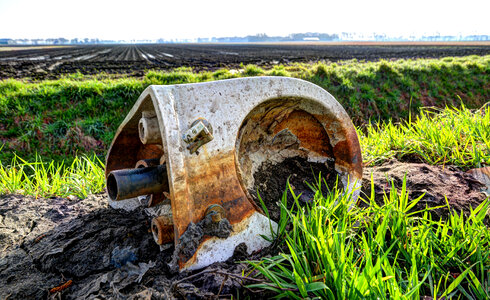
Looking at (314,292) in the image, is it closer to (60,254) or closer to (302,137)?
(302,137)

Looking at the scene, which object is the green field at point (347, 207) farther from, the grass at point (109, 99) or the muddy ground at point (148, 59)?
the muddy ground at point (148, 59)

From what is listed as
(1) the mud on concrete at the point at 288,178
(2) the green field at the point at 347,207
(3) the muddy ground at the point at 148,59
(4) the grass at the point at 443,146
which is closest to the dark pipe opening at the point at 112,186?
(1) the mud on concrete at the point at 288,178

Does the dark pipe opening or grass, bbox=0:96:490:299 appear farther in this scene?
the dark pipe opening

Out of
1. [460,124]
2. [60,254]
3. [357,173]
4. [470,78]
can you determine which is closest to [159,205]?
[60,254]

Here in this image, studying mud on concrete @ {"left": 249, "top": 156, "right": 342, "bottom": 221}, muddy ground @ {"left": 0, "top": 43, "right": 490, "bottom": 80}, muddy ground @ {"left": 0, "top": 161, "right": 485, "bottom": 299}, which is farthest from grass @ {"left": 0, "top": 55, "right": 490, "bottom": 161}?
muddy ground @ {"left": 0, "top": 43, "right": 490, "bottom": 80}

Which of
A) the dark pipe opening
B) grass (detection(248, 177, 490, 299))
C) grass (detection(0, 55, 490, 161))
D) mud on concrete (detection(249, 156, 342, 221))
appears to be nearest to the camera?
grass (detection(248, 177, 490, 299))

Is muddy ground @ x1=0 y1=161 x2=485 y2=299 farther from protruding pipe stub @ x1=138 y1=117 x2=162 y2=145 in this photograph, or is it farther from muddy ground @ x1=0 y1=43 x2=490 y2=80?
muddy ground @ x1=0 y1=43 x2=490 y2=80

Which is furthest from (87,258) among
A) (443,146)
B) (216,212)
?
(443,146)

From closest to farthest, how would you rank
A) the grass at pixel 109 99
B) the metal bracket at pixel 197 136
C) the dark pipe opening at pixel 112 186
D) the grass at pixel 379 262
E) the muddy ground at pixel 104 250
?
the grass at pixel 379 262 → the muddy ground at pixel 104 250 → the metal bracket at pixel 197 136 → the dark pipe opening at pixel 112 186 → the grass at pixel 109 99

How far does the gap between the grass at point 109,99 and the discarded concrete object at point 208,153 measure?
3.39m

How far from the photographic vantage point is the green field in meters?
1.25

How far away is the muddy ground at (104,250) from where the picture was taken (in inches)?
51.7

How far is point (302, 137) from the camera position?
2195 millimetres

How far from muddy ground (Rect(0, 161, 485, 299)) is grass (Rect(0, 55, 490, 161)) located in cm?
281
